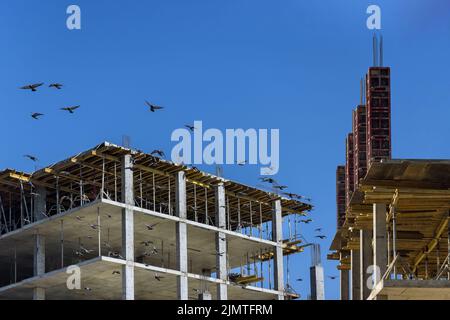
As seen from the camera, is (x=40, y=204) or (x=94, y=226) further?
(x=40, y=204)

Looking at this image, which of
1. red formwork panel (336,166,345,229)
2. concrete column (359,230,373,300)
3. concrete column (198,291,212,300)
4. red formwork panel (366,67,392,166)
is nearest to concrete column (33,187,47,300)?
concrete column (198,291,212,300)

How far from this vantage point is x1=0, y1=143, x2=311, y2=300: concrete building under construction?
298 feet

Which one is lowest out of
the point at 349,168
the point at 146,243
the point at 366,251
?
the point at 366,251

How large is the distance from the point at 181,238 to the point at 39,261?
12.4 meters

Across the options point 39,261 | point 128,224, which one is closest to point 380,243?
point 128,224

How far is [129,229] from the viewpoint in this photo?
90500mm

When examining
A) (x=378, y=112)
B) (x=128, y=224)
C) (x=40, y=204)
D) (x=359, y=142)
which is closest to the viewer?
(x=378, y=112)

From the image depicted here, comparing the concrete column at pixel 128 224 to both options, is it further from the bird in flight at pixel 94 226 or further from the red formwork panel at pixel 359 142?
the red formwork panel at pixel 359 142

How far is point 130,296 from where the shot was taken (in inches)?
3494

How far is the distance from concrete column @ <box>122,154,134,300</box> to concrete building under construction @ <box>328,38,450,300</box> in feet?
92.4

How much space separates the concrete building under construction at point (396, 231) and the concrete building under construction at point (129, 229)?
3043cm

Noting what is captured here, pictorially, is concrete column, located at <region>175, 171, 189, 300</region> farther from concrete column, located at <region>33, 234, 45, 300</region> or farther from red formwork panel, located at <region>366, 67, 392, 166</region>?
red formwork panel, located at <region>366, 67, 392, 166</region>

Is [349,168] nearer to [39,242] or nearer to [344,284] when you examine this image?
[39,242]
